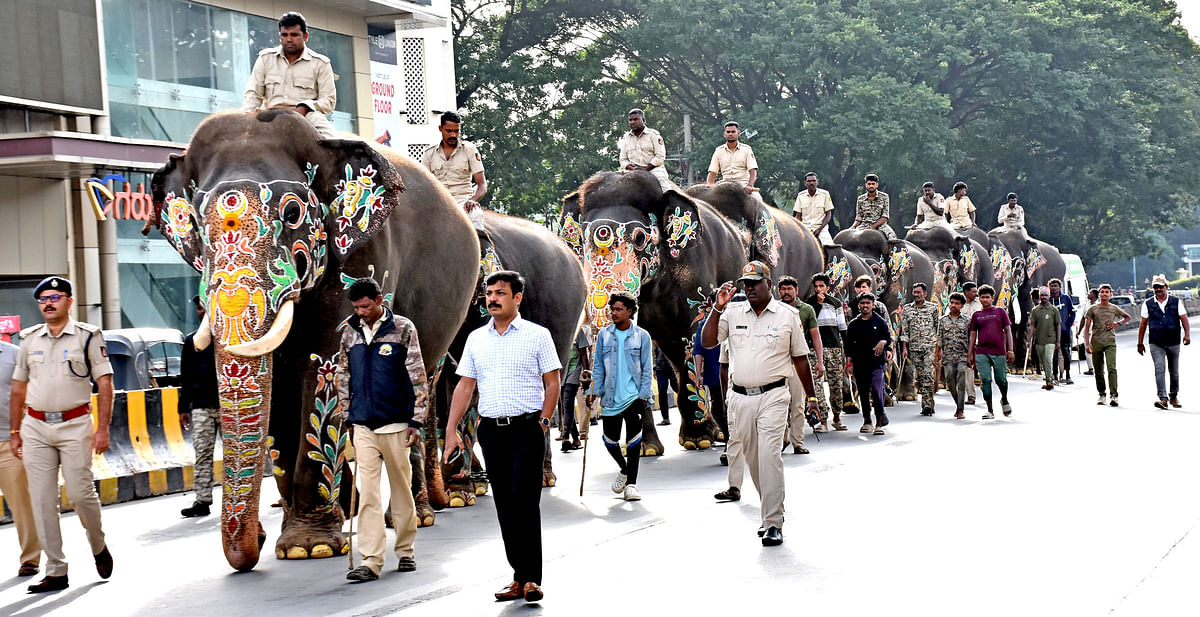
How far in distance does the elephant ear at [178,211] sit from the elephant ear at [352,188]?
737mm

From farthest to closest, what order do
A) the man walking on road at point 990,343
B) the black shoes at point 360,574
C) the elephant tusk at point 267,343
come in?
the man walking on road at point 990,343, the black shoes at point 360,574, the elephant tusk at point 267,343

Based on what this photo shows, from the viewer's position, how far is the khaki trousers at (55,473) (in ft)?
27.4

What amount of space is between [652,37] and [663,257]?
2381 cm

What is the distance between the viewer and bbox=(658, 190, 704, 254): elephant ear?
14406 mm

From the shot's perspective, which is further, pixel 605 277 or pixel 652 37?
pixel 652 37

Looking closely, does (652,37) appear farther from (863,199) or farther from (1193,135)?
(1193,135)

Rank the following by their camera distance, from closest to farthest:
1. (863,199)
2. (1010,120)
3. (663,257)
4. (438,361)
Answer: (438,361) < (663,257) < (863,199) < (1010,120)

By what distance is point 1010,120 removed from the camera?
42.6 m

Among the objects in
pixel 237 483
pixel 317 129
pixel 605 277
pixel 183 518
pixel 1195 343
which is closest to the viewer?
pixel 237 483

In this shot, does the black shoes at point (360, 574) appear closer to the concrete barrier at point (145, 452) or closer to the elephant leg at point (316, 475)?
the elephant leg at point (316, 475)

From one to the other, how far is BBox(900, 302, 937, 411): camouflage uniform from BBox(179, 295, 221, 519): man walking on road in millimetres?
9891

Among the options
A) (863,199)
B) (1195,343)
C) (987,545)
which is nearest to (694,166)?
(1195,343)

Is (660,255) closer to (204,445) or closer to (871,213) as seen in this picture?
(204,445)

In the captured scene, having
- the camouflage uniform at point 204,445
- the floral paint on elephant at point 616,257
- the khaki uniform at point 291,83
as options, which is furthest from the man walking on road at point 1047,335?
the khaki uniform at point 291,83
